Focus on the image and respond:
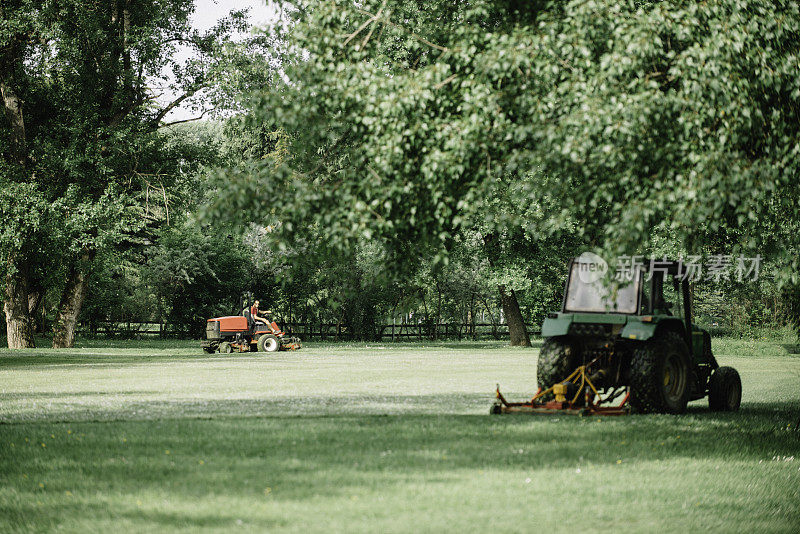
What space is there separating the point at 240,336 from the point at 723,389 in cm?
2525

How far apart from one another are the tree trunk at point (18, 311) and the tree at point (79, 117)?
50 mm

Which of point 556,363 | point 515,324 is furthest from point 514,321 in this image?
point 556,363

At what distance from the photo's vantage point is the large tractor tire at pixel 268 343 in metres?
37.1

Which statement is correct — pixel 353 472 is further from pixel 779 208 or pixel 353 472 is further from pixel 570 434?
pixel 779 208

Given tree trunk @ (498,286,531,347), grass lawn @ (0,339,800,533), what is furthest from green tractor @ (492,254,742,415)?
tree trunk @ (498,286,531,347)

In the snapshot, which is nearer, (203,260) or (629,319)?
(629,319)

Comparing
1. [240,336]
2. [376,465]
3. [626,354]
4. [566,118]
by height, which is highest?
[566,118]

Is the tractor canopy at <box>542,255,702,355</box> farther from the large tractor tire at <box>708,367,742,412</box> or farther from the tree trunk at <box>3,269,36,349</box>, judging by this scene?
the tree trunk at <box>3,269,36,349</box>

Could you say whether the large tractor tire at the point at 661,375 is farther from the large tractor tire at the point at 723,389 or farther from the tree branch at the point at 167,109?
the tree branch at the point at 167,109

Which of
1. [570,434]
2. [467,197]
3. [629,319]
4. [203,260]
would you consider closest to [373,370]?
[629,319]

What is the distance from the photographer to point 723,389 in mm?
14789

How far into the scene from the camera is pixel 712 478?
870 centimetres

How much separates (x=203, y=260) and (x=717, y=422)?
3951 cm

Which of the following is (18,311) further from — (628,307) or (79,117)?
(628,307)
